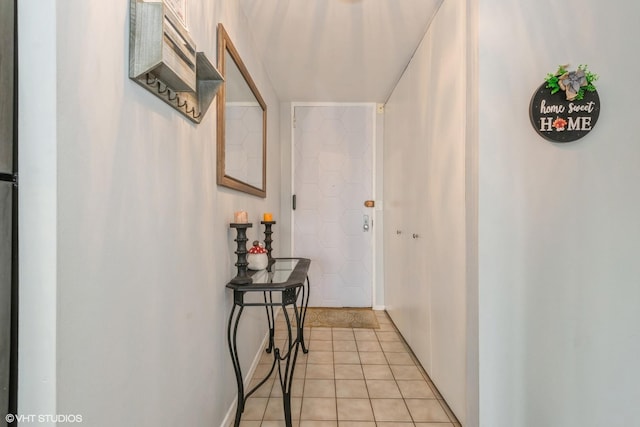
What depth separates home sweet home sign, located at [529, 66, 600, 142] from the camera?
126 centimetres

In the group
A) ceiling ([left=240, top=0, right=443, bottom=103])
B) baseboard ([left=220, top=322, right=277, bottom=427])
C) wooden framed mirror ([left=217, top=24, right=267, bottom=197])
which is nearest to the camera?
wooden framed mirror ([left=217, top=24, right=267, bottom=197])

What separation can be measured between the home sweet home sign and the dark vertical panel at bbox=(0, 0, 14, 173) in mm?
1631

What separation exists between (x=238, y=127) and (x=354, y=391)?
174 cm

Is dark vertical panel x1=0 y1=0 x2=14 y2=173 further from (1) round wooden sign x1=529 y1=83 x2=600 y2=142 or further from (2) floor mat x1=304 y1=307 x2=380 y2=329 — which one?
(2) floor mat x1=304 y1=307 x2=380 y2=329

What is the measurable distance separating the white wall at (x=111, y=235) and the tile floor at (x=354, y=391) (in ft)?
2.04

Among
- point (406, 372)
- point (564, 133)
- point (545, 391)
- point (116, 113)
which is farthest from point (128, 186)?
point (406, 372)

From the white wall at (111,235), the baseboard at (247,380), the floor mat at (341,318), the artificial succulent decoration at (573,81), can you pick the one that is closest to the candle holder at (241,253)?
the white wall at (111,235)

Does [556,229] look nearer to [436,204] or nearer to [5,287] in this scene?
[436,204]

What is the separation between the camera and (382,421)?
170cm

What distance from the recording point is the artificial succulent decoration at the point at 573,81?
1259 millimetres

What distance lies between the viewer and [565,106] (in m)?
1.29

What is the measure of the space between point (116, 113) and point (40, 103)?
0.19 metres

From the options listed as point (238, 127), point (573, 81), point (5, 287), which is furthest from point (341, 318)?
point (5, 287)

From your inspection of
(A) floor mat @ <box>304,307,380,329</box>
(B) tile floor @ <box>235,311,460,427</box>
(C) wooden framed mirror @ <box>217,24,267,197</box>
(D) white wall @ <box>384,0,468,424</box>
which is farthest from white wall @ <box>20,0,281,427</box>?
(A) floor mat @ <box>304,307,380,329</box>
